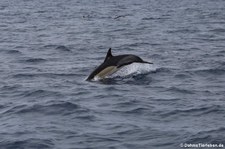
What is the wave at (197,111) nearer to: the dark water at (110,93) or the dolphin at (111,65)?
the dark water at (110,93)

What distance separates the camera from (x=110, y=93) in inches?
747

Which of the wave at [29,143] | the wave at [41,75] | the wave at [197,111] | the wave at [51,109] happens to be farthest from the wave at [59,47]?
the wave at [29,143]

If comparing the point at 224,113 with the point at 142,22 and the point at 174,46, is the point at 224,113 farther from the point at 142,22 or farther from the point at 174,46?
the point at 142,22

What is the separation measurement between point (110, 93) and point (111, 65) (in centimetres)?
348

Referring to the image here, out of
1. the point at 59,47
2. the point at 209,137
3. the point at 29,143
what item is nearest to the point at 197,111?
the point at 209,137

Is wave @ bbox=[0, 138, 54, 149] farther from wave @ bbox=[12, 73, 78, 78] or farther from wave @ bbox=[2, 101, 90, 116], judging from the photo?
wave @ bbox=[12, 73, 78, 78]

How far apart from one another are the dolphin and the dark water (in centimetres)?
61

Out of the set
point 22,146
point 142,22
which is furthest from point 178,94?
point 142,22

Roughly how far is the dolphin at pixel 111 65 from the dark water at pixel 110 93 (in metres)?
0.61

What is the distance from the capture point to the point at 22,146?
44.2 feet

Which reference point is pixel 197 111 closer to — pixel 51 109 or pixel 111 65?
pixel 51 109

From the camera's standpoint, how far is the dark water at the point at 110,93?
553 inches

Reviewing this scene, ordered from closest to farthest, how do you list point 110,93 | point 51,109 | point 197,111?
point 197,111 < point 51,109 < point 110,93

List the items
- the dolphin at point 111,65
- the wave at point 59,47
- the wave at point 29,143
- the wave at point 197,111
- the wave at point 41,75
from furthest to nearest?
1. the wave at point 59,47
2. the wave at point 41,75
3. the dolphin at point 111,65
4. the wave at point 197,111
5. the wave at point 29,143
